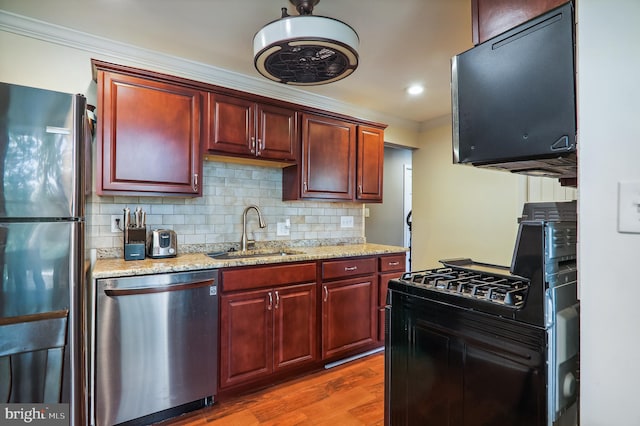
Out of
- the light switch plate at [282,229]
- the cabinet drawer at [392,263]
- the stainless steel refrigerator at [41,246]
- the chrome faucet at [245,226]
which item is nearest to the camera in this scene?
the stainless steel refrigerator at [41,246]

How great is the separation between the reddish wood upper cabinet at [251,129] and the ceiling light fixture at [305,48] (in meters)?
0.61

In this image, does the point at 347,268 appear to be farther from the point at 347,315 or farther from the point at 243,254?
the point at 243,254

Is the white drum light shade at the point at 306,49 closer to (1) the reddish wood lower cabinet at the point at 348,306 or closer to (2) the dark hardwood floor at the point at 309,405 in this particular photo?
(1) the reddish wood lower cabinet at the point at 348,306

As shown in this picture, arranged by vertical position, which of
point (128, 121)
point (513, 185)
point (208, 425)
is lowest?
point (208, 425)

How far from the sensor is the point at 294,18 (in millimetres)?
1544

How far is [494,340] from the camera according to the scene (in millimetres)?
1151

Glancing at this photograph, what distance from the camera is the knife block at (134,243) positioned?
2135 millimetres

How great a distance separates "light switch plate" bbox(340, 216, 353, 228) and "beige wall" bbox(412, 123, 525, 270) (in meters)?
1.33

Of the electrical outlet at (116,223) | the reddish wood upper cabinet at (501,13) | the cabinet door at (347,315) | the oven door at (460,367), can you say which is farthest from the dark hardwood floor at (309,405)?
the reddish wood upper cabinet at (501,13)

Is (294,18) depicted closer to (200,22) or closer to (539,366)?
(200,22)

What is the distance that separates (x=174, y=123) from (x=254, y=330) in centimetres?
154

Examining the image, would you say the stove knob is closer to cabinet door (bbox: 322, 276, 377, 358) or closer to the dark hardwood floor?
the dark hardwood floor

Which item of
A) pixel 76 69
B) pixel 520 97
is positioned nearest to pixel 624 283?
pixel 520 97

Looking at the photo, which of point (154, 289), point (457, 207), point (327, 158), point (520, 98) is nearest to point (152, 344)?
point (154, 289)
